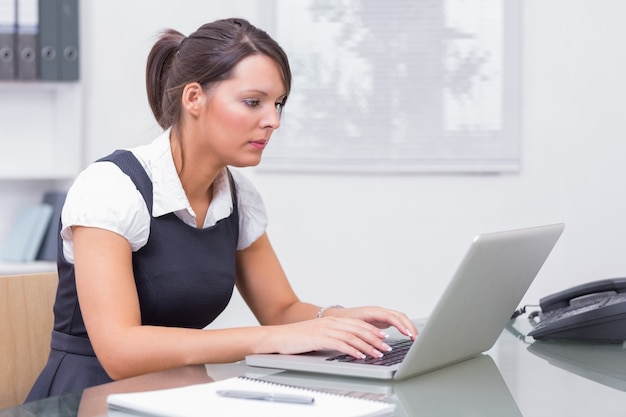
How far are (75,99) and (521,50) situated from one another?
150cm

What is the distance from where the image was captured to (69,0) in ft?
9.88

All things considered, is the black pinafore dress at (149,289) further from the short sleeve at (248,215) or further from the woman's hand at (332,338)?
the woman's hand at (332,338)

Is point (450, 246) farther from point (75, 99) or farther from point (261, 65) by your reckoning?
point (261, 65)

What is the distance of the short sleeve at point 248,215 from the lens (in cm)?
181

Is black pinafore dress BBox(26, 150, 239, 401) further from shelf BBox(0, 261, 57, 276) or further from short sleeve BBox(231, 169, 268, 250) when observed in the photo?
shelf BBox(0, 261, 57, 276)

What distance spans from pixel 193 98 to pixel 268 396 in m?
0.77

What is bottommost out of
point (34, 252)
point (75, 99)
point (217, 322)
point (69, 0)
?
point (217, 322)

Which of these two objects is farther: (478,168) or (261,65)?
(478,168)

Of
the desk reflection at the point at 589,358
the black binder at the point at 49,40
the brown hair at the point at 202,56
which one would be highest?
the black binder at the point at 49,40

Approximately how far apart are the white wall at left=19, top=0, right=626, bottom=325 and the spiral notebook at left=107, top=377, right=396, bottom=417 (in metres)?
2.07

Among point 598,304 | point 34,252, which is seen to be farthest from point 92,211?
point 34,252

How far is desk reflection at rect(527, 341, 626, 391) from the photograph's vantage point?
48.8 inches

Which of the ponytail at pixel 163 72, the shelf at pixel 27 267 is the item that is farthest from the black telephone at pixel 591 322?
the shelf at pixel 27 267

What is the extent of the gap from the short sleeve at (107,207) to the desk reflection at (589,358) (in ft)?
2.16
